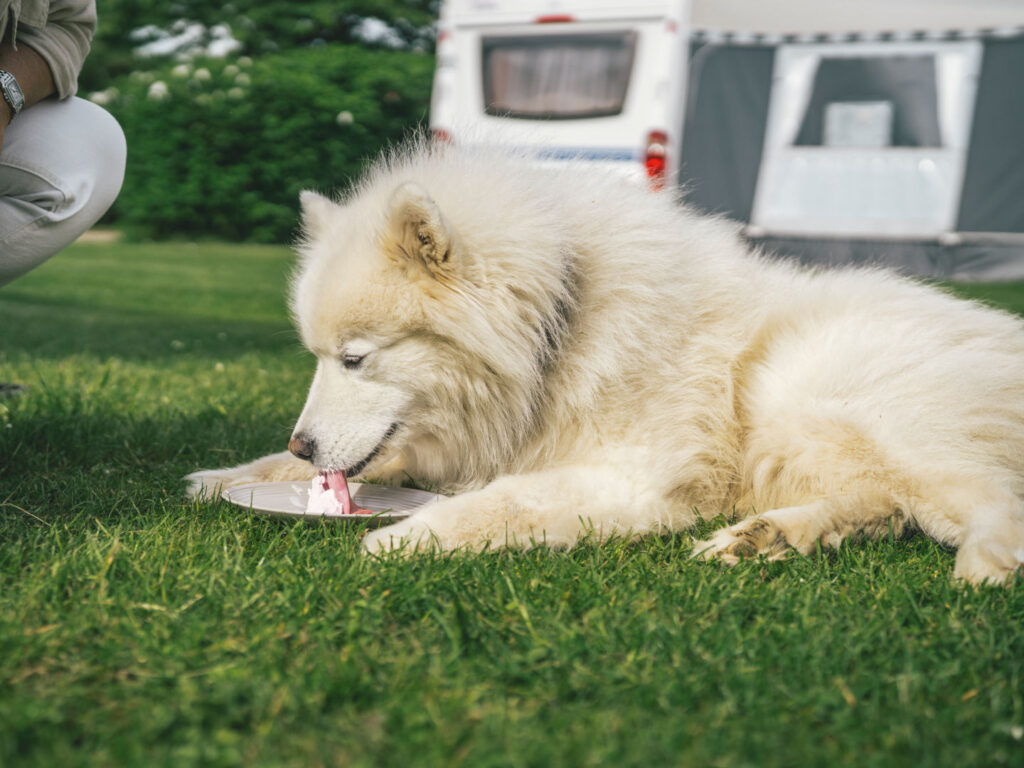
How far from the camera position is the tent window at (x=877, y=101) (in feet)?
38.1

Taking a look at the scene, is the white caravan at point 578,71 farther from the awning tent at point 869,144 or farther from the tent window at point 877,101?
the tent window at point 877,101

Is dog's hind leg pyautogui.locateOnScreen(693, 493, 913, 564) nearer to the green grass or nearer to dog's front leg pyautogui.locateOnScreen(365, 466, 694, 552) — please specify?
the green grass

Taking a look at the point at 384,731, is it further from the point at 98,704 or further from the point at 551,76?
the point at 551,76

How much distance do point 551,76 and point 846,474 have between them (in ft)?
26.4

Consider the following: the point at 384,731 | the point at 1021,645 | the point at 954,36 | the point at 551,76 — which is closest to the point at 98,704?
the point at 384,731

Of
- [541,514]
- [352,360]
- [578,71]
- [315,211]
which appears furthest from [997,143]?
[352,360]

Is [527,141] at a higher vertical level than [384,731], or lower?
higher

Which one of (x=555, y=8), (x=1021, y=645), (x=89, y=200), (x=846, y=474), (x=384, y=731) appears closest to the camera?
(x=384, y=731)

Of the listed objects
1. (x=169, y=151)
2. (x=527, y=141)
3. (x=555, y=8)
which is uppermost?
(x=555, y=8)

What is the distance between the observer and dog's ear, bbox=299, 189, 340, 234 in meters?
3.11

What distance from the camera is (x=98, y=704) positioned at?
1654 millimetres

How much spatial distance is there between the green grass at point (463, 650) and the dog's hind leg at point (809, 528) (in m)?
0.08

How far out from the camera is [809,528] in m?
2.58

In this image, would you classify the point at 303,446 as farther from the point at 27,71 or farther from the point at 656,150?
the point at 656,150
